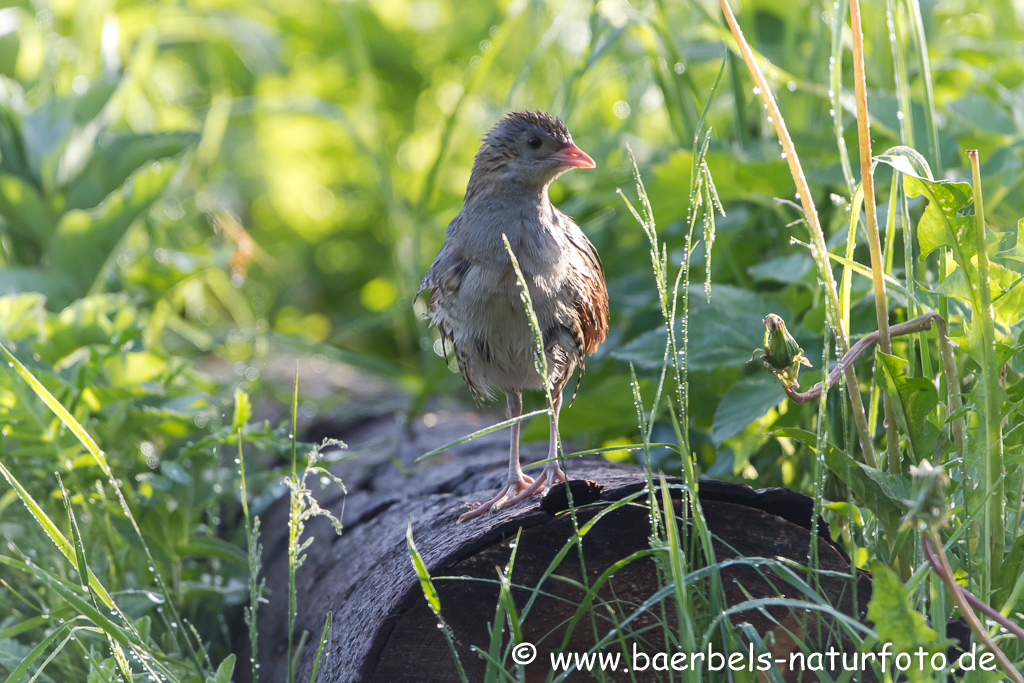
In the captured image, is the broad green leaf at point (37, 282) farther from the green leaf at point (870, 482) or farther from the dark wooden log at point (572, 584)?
the green leaf at point (870, 482)

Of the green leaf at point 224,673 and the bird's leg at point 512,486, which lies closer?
the green leaf at point 224,673

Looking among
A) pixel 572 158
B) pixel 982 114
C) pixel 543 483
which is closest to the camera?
pixel 543 483

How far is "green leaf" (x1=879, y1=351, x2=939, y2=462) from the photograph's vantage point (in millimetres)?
1953

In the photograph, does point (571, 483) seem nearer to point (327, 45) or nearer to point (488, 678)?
point (488, 678)

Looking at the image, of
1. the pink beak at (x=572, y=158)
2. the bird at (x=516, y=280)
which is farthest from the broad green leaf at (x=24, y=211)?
the pink beak at (x=572, y=158)

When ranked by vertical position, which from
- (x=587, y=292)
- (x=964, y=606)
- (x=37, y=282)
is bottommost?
(x=37, y=282)

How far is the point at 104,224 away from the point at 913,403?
3308 millimetres

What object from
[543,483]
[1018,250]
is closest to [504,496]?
[543,483]

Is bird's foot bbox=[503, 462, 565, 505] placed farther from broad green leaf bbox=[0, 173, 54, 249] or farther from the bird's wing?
broad green leaf bbox=[0, 173, 54, 249]

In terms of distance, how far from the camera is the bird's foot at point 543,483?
235 cm

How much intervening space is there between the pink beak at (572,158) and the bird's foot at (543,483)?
94 cm

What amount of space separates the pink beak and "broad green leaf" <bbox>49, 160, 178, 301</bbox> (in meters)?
1.92

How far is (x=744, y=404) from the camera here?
2.48 m

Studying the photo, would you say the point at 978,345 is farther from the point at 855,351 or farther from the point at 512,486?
the point at 512,486
